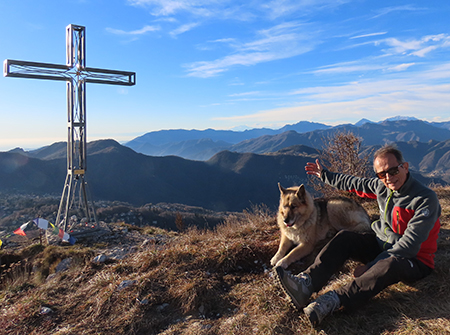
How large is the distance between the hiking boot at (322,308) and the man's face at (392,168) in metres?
1.38

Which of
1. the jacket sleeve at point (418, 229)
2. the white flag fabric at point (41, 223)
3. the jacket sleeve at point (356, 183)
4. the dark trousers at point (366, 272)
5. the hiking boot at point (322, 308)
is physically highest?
the jacket sleeve at point (356, 183)

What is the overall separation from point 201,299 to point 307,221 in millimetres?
1953

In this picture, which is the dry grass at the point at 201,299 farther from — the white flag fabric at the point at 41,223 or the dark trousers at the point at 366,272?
the white flag fabric at the point at 41,223

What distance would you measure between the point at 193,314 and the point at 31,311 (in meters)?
2.30

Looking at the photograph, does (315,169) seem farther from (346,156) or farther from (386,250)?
(346,156)

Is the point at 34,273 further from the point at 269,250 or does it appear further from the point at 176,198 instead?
the point at 176,198

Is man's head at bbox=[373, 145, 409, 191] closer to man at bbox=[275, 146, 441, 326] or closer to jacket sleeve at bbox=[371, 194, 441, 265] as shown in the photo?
man at bbox=[275, 146, 441, 326]

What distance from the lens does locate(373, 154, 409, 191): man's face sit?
9.77 ft

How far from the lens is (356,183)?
3951 mm

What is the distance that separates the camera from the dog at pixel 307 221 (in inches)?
162

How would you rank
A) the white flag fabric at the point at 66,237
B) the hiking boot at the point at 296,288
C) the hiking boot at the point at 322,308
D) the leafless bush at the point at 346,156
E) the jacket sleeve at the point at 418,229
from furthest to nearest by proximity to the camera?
the leafless bush at the point at 346,156, the white flag fabric at the point at 66,237, the hiking boot at the point at 296,288, the jacket sleeve at the point at 418,229, the hiking boot at the point at 322,308

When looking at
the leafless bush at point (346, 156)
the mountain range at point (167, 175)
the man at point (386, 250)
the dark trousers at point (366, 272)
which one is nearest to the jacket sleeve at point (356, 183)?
the man at point (386, 250)

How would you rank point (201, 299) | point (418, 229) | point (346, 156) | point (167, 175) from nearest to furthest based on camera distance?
point (418, 229)
point (201, 299)
point (346, 156)
point (167, 175)

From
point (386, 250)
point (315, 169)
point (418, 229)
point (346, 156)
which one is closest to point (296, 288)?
point (386, 250)
